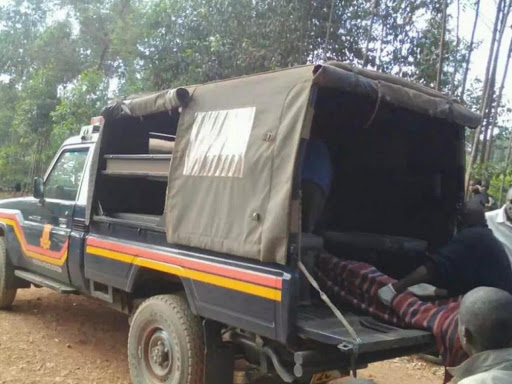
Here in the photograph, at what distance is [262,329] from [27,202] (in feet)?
11.7

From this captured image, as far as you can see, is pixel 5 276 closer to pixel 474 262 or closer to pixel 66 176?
pixel 66 176

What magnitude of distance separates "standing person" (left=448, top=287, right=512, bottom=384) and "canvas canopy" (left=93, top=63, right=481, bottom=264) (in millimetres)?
1323

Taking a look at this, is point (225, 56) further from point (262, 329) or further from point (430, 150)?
point (262, 329)

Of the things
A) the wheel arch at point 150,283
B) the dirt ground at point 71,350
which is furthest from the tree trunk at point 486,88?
the wheel arch at point 150,283

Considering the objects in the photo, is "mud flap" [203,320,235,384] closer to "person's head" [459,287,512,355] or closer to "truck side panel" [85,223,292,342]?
"truck side panel" [85,223,292,342]

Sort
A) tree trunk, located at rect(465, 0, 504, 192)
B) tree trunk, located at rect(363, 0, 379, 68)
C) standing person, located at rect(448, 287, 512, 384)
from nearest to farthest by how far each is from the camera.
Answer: standing person, located at rect(448, 287, 512, 384) < tree trunk, located at rect(465, 0, 504, 192) < tree trunk, located at rect(363, 0, 379, 68)

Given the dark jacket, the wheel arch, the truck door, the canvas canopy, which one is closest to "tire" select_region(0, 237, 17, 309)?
the truck door

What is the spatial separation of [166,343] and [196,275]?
2.00 ft

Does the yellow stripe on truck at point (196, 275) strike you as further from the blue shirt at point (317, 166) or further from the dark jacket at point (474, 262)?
the dark jacket at point (474, 262)

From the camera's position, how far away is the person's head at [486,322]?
A: 1.73 meters

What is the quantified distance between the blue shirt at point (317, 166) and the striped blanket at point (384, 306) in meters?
0.52

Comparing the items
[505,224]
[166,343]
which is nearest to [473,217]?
[505,224]

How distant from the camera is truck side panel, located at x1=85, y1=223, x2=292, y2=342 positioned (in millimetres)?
3047

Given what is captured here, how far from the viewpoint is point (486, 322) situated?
68.7 inches
